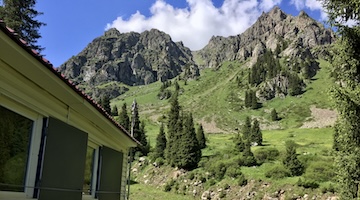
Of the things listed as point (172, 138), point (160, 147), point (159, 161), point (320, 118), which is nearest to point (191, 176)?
point (159, 161)

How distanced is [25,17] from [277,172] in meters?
24.2

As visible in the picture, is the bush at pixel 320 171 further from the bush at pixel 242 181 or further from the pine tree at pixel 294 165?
the bush at pixel 242 181

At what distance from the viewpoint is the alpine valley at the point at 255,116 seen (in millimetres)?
29016

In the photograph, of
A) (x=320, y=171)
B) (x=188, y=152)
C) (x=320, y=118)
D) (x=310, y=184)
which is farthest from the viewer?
(x=320, y=118)

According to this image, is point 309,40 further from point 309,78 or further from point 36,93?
point 36,93

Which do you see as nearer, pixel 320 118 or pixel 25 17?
pixel 25 17

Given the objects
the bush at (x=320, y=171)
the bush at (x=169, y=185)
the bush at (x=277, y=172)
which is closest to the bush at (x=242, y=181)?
the bush at (x=277, y=172)

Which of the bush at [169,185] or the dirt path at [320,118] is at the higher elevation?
the dirt path at [320,118]

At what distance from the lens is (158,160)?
136 ft

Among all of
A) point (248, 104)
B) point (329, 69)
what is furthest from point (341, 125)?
point (248, 104)

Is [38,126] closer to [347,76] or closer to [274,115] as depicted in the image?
[347,76]

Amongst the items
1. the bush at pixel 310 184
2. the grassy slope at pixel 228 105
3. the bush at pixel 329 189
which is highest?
the grassy slope at pixel 228 105

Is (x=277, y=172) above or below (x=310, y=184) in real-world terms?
above

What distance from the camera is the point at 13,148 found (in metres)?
4.53
